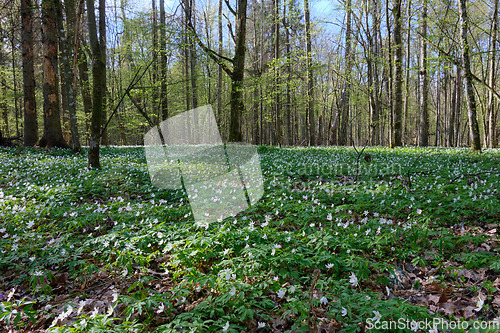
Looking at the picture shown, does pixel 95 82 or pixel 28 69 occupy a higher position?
pixel 28 69

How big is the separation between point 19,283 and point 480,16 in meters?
25.9

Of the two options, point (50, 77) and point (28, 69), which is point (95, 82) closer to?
point (50, 77)

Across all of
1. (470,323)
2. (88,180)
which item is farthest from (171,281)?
(88,180)

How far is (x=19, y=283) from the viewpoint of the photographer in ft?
9.21

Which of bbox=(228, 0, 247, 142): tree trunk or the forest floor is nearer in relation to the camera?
the forest floor

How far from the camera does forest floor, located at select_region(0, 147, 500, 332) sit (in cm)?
200

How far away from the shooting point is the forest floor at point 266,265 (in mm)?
2002

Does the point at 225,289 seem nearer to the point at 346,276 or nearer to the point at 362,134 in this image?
the point at 346,276

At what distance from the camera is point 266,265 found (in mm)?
2602

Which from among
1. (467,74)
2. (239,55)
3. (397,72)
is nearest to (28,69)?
(239,55)

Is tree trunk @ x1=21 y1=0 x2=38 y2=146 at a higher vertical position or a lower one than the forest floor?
higher

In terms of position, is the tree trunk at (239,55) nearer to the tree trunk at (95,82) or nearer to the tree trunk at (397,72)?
the tree trunk at (95,82)

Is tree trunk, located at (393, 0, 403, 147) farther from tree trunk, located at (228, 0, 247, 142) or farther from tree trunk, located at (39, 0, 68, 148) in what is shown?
tree trunk, located at (39, 0, 68, 148)

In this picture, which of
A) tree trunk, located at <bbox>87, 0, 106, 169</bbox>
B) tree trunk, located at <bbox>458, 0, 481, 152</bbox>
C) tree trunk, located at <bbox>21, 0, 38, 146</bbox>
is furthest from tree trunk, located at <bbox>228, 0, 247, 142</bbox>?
tree trunk, located at <bbox>21, 0, 38, 146</bbox>
